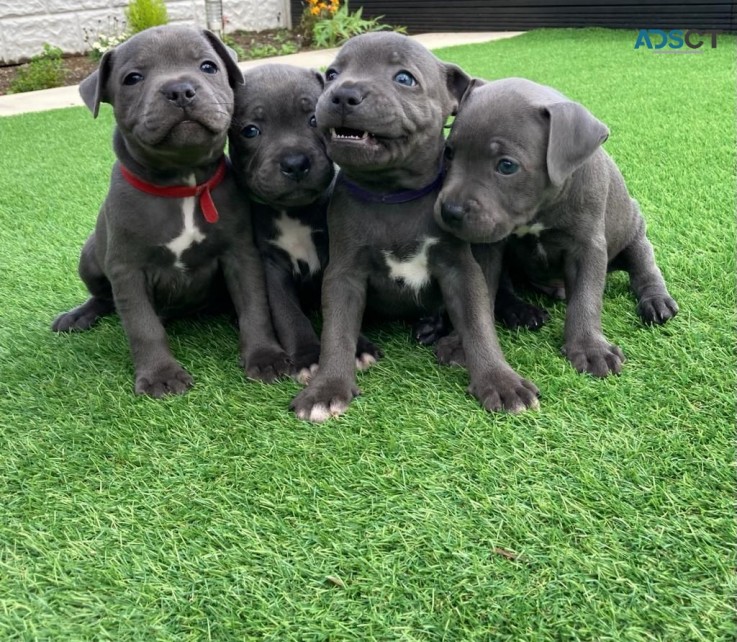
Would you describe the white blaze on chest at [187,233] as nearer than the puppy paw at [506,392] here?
No

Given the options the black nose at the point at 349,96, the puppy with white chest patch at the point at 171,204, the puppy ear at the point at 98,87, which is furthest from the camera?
the puppy ear at the point at 98,87

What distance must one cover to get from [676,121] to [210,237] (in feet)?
19.0

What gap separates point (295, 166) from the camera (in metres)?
3.50

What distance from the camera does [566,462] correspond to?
9.08 feet

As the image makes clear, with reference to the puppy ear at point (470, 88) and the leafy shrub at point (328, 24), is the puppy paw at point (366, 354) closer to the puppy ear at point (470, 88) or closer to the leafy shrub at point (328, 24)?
the puppy ear at point (470, 88)

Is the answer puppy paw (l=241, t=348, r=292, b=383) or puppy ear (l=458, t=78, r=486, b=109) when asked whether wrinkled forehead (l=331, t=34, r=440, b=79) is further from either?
puppy paw (l=241, t=348, r=292, b=383)

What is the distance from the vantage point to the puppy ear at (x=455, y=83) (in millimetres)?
3650

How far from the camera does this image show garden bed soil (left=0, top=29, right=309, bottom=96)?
15234 mm

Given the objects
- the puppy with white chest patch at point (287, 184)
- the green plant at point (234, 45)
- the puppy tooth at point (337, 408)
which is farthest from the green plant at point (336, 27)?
the puppy tooth at point (337, 408)

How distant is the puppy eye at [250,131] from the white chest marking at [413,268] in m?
0.87

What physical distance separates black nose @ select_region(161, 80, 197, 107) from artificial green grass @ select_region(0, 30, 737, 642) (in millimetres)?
1300

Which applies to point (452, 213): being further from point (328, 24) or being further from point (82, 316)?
point (328, 24)

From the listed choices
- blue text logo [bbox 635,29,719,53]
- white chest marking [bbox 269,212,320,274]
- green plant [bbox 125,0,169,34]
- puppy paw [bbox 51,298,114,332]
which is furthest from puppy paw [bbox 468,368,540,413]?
green plant [bbox 125,0,169,34]

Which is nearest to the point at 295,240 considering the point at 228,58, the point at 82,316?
the point at 228,58
